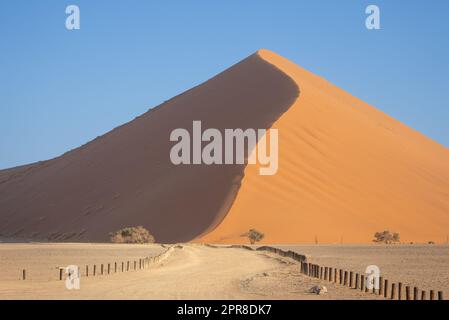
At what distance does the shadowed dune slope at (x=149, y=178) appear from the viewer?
6288 centimetres

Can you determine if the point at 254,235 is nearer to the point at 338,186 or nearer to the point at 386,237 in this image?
the point at 386,237

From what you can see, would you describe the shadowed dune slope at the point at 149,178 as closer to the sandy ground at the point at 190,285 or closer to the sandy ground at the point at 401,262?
the sandy ground at the point at 401,262

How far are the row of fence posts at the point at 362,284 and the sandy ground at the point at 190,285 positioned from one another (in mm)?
393

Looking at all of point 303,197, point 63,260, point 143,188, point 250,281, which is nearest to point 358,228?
point 303,197

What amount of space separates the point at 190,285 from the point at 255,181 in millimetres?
43316

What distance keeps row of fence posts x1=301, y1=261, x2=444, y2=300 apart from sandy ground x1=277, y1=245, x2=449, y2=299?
1449 millimetres

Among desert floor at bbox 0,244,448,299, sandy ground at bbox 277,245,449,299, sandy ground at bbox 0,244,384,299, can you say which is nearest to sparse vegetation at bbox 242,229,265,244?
sandy ground at bbox 277,245,449,299

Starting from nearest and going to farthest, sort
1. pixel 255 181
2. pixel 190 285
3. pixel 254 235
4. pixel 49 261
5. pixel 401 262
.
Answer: pixel 190 285, pixel 49 261, pixel 401 262, pixel 254 235, pixel 255 181

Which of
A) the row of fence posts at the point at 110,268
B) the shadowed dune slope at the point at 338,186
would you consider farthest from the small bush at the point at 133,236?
the row of fence posts at the point at 110,268

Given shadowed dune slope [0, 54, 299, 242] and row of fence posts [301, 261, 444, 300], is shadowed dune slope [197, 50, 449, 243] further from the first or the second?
row of fence posts [301, 261, 444, 300]

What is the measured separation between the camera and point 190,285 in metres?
21.5

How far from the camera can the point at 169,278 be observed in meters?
24.1

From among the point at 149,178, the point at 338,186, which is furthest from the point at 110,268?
the point at 149,178
